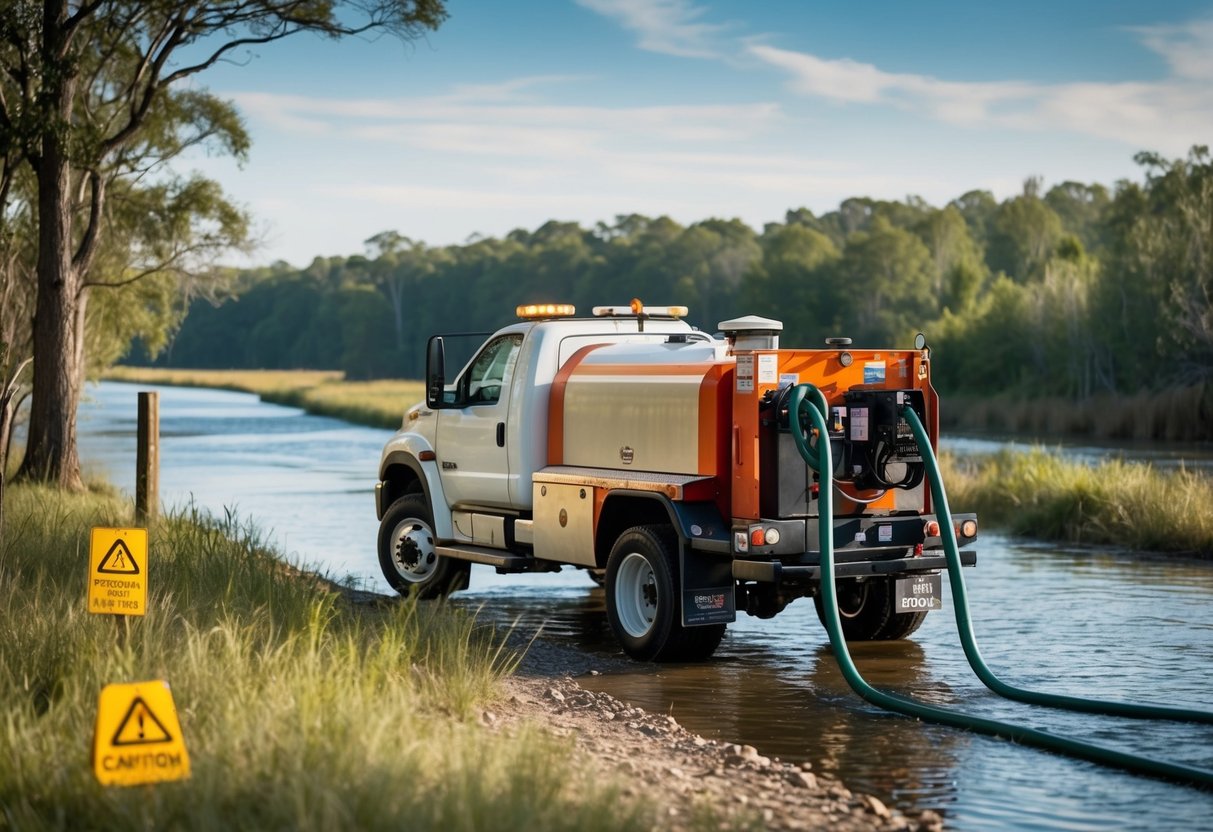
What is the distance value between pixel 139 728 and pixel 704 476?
5878 millimetres

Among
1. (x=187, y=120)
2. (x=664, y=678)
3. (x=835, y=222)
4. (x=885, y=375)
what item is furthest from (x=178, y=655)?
(x=835, y=222)

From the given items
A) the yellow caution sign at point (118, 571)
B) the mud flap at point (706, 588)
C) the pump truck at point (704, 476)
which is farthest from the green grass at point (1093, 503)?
the yellow caution sign at point (118, 571)

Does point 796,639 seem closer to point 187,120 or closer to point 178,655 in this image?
point 178,655

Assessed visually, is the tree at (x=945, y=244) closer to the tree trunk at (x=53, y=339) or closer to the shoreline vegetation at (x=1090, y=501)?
the shoreline vegetation at (x=1090, y=501)

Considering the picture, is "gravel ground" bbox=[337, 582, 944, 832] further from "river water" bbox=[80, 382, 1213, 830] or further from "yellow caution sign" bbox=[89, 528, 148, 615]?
"yellow caution sign" bbox=[89, 528, 148, 615]

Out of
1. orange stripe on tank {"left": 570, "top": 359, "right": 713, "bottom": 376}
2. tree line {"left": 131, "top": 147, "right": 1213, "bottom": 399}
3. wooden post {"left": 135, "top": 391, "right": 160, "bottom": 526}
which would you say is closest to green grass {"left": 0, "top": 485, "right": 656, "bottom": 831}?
orange stripe on tank {"left": 570, "top": 359, "right": 713, "bottom": 376}

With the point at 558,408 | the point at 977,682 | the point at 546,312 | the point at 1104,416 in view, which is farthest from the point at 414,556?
the point at 1104,416

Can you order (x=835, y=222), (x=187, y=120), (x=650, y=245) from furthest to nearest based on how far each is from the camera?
(x=835, y=222) < (x=650, y=245) < (x=187, y=120)

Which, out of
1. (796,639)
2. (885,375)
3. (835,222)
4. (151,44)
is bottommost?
(796,639)

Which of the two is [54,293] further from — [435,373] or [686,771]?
[686,771]

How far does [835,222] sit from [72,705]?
451ft

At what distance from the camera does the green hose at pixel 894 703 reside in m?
8.13

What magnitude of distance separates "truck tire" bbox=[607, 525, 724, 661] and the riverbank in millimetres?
1038

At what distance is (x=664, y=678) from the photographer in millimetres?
11109
